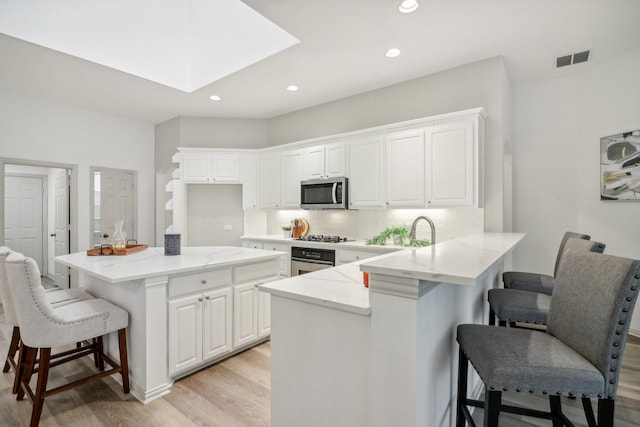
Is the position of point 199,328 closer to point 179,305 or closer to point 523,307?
point 179,305

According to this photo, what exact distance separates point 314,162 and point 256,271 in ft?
7.12

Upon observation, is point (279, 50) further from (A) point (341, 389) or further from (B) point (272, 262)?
(A) point (341, 389)

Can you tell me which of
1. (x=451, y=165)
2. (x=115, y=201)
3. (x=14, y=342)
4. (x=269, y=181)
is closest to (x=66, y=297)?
(x=14, y=342)

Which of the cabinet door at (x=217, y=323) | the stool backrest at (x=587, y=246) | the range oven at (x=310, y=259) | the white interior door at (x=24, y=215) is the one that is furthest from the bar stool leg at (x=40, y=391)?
the white interior door at (x=24, y=215)

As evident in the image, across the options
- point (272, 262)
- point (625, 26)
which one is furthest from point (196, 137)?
point (625, 26)

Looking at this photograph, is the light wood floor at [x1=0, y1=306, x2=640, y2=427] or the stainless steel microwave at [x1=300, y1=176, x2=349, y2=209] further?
the stainless steel microwave at [x1=300, y1=176, x2=349, y2=209]

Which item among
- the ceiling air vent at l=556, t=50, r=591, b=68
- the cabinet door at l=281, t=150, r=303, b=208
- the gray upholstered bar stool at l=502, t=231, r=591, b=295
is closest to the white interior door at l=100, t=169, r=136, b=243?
the cabinet door at l=281, t=150, r=303, b=208

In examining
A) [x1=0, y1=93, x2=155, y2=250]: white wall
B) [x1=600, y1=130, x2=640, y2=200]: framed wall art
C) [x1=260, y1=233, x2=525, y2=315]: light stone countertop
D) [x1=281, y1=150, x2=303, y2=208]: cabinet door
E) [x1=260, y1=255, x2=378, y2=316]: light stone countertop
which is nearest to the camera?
[x1=260, y1=233, x2=525, y2=315]: light stone countertop

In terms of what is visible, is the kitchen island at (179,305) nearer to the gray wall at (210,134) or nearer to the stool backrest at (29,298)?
the stool backrest at (29,298)

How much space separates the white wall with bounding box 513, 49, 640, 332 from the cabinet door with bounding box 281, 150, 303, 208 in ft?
9.62

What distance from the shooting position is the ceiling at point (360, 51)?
8.52 feet

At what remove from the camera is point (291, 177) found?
4.84m

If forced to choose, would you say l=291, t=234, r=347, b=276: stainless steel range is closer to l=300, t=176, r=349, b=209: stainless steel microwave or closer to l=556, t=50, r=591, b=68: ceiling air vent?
l=300, t=176, r=349, b=209: stainless steel microwave

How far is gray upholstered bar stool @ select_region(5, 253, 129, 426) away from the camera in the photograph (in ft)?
6.02
